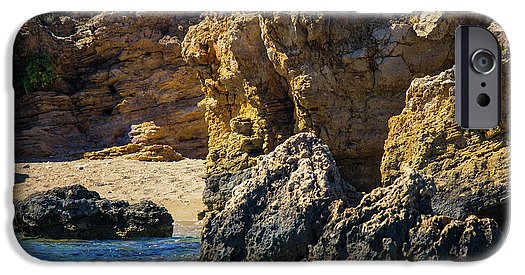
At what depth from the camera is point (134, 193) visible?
8.41 meters

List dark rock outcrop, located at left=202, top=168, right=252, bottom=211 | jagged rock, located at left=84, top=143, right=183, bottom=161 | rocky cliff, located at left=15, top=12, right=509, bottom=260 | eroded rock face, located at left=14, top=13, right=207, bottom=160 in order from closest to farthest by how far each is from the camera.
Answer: rocky cliff, located at left=15, top=12, right=509, bottom=260 → eroded rock face, located at left=14, top=13, right=207, bottom=160 → dark rock outcrop, located at left=202, top=168, right=252, bottom=211 → jagged rock, located at left=84, top=143, right=183, bottom=161

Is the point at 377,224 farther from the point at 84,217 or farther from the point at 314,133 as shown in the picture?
the point at 84,217

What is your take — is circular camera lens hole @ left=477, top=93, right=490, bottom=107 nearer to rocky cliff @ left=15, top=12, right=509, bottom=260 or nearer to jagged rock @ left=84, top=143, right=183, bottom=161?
rocky cliff @ left=15, top=12, right=509, bottom=260

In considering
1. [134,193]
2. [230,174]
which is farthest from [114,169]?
Result: [230,174]

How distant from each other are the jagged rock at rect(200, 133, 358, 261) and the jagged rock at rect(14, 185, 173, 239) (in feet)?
1.42

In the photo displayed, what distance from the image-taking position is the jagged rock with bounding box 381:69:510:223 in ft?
25.9

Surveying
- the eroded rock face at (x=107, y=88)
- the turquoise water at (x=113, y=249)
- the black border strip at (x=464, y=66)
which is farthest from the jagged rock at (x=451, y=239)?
the eroded rock face at (x=107, y=88)

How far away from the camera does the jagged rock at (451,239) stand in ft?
25.6

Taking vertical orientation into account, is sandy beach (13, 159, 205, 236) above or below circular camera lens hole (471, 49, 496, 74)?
below

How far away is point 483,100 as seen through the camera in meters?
7.77

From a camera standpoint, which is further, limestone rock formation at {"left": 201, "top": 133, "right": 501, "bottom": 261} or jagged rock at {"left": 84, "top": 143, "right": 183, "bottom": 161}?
jagged rock at {"left": 84, "top": 143, "right": 183, "bottom": 161}

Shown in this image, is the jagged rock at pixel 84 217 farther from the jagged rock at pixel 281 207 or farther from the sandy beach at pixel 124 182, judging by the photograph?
the jagged rock at pixel 281 207

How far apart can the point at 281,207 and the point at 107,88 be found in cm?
194

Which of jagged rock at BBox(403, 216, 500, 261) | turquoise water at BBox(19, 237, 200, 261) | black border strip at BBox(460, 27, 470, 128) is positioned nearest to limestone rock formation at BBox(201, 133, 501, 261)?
jagged rock at BBox(403, 216, 500, 261)
